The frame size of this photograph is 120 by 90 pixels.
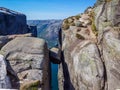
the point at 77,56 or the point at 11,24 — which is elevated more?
the point at 11,24

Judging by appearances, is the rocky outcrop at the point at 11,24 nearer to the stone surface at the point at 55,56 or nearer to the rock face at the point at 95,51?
the stone surface at the point at 55,56

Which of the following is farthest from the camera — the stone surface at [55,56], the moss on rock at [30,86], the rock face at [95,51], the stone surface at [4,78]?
the stone surface at [55,56]

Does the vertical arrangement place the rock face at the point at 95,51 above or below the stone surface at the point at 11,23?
below

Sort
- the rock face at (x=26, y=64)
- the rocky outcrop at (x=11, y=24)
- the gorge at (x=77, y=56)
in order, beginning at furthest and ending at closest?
the rocky outcrop at (x=11, y=24)
the gorge at (x=77, y=56)
the rock face at (x=26, y=64)

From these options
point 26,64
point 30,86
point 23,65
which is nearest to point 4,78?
point 30,86

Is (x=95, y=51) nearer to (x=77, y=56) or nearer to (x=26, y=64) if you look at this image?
(x=77, y=56)

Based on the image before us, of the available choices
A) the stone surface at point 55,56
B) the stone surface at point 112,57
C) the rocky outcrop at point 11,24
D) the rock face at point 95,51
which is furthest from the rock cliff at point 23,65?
the rocky outcrop at point 11,24

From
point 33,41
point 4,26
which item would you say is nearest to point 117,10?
point 33,41
